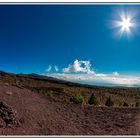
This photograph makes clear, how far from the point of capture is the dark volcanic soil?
920 cm

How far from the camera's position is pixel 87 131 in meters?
9.52

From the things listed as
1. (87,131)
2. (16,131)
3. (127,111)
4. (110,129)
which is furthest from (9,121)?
(127,111)

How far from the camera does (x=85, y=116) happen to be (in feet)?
35.7

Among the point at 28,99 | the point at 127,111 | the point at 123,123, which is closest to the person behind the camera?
the point at 123,123

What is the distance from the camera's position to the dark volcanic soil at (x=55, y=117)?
362 inches

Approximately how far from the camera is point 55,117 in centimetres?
1026

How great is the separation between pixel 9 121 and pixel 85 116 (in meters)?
3.07

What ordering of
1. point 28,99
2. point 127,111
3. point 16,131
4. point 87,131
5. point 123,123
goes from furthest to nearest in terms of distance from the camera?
1. point 127,111
2. point 28,99
3. point 123,123
4. point 87,131
5. point 16,131

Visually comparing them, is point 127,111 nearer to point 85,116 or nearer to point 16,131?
point 85,116
